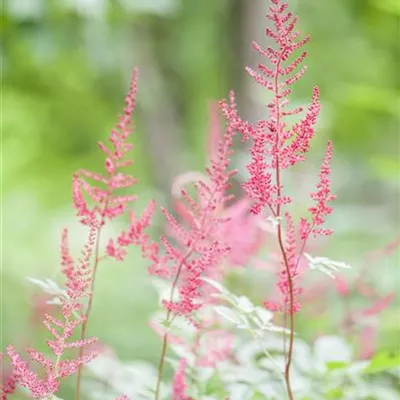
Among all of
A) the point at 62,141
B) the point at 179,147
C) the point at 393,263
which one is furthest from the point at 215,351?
the point at 62,141

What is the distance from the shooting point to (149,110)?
4996 millimetres

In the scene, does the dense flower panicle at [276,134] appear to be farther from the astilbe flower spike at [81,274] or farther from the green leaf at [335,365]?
the green leaf at [335,365]

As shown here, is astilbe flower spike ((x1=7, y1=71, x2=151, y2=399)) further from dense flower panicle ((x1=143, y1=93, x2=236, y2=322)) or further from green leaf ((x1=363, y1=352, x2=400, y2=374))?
green leaf ((x1=363, y1=352, x2=400, y2=374))

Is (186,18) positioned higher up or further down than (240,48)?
higher up

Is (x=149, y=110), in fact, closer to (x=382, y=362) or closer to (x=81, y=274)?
(x=382, y=362)

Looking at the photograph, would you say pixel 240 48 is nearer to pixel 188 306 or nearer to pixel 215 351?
pixel 215 351

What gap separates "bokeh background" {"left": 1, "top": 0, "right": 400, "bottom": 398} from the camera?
3225 mm

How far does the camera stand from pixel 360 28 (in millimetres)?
6621

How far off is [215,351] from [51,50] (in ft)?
6.82

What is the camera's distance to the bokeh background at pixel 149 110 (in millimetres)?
3225

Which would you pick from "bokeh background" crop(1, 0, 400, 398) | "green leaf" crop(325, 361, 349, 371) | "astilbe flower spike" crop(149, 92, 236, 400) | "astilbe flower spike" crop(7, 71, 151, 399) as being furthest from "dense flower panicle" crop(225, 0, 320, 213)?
"bokeh background" crop(1, 0, 400, 398)

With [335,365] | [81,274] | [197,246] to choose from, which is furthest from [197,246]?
[335,365]

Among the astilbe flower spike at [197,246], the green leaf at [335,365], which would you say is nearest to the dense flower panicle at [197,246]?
the astilbe flower spike at [197,246]

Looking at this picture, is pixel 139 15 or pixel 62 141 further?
pixel 62 141
